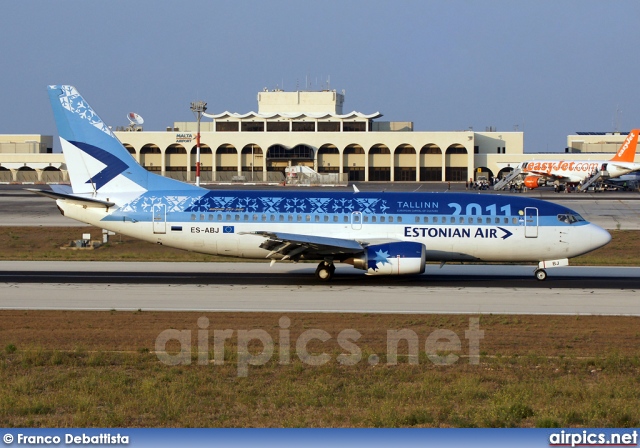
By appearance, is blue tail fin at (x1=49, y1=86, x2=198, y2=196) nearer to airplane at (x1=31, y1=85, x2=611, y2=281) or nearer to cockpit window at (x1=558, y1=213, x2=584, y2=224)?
airplane at (x1=31, y1=85, x2=611, y2=281)

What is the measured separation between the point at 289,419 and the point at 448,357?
6.22 meters

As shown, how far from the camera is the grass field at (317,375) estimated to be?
42.3 ft

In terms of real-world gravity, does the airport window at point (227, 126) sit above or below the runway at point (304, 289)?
above

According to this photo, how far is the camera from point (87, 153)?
32750 millimetres

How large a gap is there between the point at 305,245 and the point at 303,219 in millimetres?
2046

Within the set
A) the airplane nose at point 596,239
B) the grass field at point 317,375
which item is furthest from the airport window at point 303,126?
the grass field at point 317,375

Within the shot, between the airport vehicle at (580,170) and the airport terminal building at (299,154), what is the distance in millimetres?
17389

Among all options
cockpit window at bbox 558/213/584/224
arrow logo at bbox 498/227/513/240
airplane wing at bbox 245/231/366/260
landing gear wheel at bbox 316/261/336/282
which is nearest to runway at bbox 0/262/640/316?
landing gear wheel at bbox 316/261/336/282

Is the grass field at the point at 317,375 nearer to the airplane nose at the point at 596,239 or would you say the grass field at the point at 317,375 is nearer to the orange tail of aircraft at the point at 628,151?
the airplane nose at the point at 596,239

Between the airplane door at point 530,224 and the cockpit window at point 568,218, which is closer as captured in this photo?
the airplane door at point 530,224

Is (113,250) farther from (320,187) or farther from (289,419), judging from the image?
(320,187)

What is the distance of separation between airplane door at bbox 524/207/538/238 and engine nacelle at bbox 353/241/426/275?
4.71m

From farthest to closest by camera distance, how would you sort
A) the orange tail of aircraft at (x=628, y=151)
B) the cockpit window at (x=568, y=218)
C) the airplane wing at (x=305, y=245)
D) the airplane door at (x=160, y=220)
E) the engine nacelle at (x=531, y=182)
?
the orange tail of aircraft at (x=628, y=151), the engine nacelle at (x=531, y=182), the cockpit window at (x=568, y=218), the airplane door at (x=160, y=220), the airplane wing at (x=305, y=245)

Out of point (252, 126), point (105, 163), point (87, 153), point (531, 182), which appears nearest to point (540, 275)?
point (105, 163)
